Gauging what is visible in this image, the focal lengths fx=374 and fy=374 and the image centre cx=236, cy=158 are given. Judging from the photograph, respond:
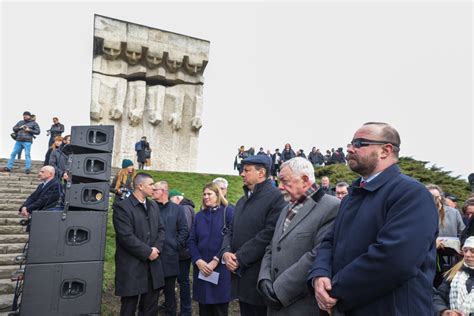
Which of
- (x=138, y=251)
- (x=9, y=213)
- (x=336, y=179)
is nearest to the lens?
(x=138, y=251)

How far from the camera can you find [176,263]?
4824mm

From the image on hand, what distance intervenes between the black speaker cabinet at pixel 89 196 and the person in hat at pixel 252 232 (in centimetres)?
159

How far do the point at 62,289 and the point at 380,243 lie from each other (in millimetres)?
3536

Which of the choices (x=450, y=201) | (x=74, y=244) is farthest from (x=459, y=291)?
(x=74, y=244)

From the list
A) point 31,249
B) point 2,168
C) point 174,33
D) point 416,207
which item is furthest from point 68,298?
point 174,33

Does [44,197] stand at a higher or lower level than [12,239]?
higher

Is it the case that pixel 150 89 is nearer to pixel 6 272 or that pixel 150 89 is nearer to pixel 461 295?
pixel 6 272

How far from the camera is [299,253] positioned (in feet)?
9.02

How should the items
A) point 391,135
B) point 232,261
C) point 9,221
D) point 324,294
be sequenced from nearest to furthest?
point 324,294
point 391,135
point 232,261
point 9,221

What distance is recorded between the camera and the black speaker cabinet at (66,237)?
157 inches

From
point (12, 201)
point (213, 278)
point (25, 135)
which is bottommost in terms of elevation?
point (213, 278)

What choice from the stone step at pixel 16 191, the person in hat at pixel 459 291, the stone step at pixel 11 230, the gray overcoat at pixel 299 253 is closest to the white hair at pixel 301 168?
the gray overcoat at pixel 299 253

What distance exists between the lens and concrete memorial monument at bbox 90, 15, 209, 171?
17.0m

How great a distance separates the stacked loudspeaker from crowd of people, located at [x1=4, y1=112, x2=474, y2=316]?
30 centimetres
